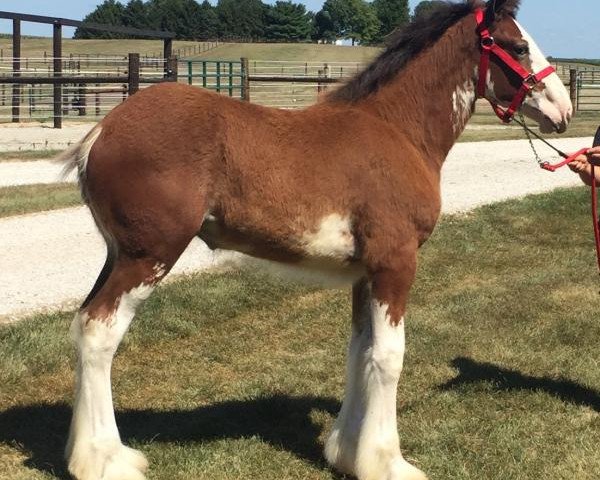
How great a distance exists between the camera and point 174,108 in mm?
3838

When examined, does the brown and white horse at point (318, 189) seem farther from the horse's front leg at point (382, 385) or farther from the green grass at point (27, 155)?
the green grass at point (27, 155)

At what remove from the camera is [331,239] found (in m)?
3.93

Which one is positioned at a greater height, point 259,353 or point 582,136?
point 582,136

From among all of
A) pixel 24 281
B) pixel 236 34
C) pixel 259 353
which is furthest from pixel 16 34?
pixel 236 34

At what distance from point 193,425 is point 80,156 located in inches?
70.8

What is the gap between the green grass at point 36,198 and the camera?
10.8 meters

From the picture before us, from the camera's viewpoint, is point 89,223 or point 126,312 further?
point 89,223

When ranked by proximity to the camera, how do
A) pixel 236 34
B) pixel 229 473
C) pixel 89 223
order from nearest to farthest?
pixel 229 473 → pixel 89 223 → pixel 236 34

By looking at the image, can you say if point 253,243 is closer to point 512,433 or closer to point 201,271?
point 512,433

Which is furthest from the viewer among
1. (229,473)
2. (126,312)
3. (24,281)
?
(24,281)

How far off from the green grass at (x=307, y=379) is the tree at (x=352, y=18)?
9364cm

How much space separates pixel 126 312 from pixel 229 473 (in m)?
1.05

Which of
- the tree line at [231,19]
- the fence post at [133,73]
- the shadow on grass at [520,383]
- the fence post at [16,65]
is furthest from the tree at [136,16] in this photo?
the shadow on grass at [520,383]

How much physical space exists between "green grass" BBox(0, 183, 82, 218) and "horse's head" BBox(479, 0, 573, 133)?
743 cm
